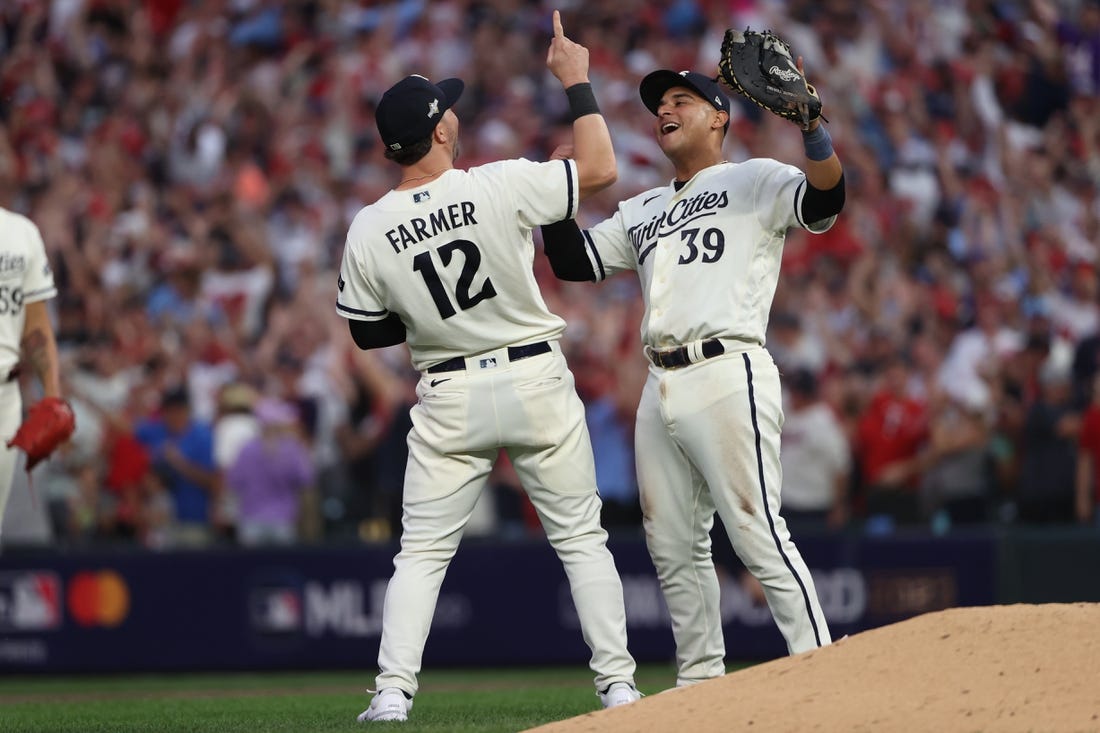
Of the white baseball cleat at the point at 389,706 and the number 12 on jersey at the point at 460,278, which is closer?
the white baseball cleat at the point at 389,706

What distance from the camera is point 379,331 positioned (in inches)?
243

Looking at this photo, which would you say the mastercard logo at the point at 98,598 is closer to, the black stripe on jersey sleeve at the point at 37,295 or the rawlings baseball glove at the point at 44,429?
the rawlings baseball glove at the point at 44,429

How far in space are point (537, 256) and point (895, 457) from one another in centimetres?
409

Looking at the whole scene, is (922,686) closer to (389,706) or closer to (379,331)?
(389,706)

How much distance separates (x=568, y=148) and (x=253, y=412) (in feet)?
20.9

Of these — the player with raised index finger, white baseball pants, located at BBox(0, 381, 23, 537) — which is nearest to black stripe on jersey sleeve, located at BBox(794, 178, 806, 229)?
the player with raised index finger

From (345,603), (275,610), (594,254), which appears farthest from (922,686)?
(275,610)

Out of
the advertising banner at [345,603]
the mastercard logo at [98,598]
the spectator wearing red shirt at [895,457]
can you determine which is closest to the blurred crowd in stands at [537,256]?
the spectator wearing red shirt at [895,457]

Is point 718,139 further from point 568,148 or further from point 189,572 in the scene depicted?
point 189,572

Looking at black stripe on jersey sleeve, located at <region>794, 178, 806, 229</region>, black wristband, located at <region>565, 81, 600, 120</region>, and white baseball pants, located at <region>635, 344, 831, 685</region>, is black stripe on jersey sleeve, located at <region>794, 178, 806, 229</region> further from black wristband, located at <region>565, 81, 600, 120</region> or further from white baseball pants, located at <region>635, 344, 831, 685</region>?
black wristband, located at <region>565, 81, 600, 120</region>

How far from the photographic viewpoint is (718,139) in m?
6.42

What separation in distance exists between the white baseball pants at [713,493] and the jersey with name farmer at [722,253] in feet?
0.47

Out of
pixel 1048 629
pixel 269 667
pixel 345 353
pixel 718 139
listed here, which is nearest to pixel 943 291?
pixel 345 353

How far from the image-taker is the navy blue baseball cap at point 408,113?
5965mm
